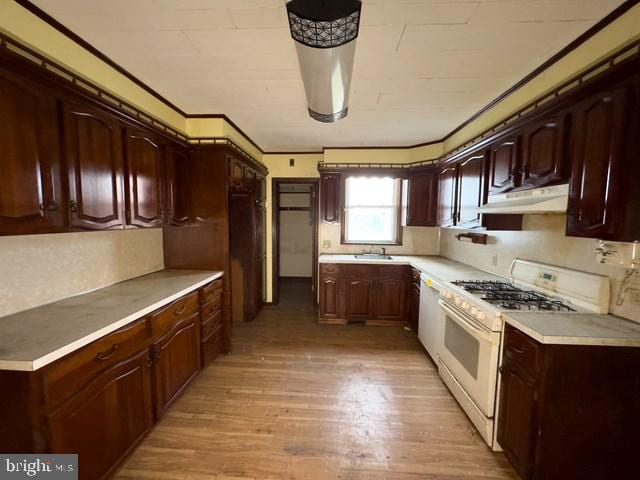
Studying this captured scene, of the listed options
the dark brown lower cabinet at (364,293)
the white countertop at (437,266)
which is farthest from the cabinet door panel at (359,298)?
the white countertop at (437,266)

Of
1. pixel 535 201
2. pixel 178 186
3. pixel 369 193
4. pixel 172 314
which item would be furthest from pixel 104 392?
pixel 369 193

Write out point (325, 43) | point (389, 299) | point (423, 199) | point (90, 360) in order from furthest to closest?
1. point (423, 199)
2. point (389, 299)
3. point (90, 360)
4. point (325, 43)

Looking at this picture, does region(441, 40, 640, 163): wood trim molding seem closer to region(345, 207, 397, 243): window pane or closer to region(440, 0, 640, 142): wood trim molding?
region(440, 0, 640, 142): wood trim molding

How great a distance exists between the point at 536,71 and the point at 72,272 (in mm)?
3682

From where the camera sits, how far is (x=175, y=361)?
2084 mm

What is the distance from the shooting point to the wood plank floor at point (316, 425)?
1.60 meters

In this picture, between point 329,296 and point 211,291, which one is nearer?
point 211,291

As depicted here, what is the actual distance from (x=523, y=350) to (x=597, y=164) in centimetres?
108

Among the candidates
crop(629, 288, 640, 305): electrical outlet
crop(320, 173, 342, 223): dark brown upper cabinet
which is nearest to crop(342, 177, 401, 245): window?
crop(320, 173, 342, 223): dark brown upper cabinet

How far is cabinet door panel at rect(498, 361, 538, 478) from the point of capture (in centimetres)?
143

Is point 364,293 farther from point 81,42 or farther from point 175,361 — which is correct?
point 81,42

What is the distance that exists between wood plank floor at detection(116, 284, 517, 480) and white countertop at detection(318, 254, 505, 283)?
0.95 m

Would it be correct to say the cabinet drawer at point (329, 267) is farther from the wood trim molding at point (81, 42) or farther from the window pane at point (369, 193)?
the wood trim molding at point (81, 42)

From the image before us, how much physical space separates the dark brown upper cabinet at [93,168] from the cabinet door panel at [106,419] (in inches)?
36.0
